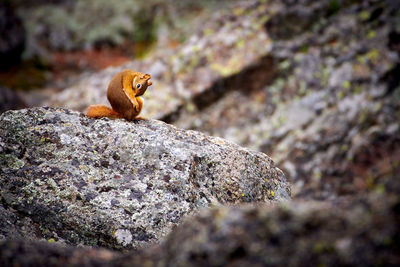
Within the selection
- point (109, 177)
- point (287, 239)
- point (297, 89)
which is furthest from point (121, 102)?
point (297, 89)

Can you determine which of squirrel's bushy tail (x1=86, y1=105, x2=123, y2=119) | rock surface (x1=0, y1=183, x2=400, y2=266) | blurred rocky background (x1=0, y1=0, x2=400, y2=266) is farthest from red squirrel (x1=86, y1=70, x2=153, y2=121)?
blurred rocky background (x1=0, y1=0, x2=400, y2=266)

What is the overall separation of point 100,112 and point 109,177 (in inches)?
39.1

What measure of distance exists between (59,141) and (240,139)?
233 inches

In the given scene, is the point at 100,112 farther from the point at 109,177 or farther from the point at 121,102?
the point at 109,177

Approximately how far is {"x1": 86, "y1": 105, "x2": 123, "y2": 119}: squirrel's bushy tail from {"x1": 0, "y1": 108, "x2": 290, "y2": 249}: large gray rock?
0.12m

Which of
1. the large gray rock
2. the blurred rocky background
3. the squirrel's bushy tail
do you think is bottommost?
the large gray rock

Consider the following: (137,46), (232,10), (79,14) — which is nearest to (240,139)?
(232,10)

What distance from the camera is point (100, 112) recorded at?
4.28 m

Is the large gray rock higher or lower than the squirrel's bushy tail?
lower

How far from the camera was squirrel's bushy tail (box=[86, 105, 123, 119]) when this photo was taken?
4211mm

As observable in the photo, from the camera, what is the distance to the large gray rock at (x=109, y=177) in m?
3.48

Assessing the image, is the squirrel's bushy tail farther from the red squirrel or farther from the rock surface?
Result: the rock surface

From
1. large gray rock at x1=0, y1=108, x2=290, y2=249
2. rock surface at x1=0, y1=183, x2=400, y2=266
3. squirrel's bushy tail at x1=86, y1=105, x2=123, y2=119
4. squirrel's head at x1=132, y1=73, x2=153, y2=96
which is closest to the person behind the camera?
rock surface at x1=0, y1=183, x2=400, y2=266

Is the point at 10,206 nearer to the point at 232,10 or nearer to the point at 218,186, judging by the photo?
the point at 218,186
